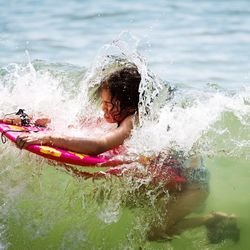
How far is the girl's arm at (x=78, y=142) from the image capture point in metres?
3.79

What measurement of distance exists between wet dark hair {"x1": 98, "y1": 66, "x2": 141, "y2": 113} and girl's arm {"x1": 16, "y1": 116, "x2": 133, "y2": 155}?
26 centimetres

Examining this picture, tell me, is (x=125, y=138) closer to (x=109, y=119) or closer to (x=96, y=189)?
(x=109, y=119)

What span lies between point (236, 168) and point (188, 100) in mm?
1179

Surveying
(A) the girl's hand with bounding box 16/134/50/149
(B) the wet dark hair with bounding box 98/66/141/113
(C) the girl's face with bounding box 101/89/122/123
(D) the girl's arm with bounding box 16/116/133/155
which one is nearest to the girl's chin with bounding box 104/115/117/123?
(C) the girl's face with bounding box 101/89/122/123

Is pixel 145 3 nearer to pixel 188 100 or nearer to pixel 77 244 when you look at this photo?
pixel 188 100

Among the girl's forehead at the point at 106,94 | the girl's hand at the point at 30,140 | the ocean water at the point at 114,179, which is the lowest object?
the ocean water at the point at 114,179

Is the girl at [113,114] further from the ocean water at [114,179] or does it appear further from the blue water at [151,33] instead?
the blue water at [151,33]

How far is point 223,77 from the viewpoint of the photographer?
7465 mm

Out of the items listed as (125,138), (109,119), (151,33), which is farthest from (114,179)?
(151,33)

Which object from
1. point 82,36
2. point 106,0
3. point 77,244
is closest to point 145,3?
point 106,0

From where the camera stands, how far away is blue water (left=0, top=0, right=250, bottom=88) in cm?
784

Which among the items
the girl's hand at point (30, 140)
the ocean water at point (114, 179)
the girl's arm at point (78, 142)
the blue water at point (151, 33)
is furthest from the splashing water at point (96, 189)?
the blue water at point (151, 33)

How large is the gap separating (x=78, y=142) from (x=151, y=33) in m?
5.74

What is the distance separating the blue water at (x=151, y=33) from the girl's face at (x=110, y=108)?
10.0 feet
